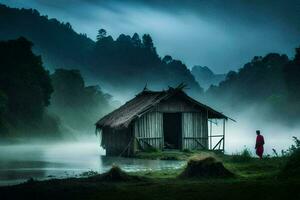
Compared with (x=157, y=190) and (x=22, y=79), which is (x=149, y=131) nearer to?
(x=157, y=190)

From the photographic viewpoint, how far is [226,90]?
494ft

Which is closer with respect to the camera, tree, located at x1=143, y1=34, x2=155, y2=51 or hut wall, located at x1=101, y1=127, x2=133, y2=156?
hut wall, located at x1=101, y1=127, x2=133, y2=156

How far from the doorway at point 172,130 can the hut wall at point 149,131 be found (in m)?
2.08

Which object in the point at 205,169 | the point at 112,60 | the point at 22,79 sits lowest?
the point at 205,169

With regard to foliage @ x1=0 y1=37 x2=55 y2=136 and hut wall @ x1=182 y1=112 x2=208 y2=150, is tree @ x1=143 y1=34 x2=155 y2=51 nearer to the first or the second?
foliage @ x1=0 y1=37 x2=55 y2=136

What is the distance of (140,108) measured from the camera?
36344mm

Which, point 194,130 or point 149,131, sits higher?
point 194,130

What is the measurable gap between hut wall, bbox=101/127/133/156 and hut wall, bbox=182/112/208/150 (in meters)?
4.31

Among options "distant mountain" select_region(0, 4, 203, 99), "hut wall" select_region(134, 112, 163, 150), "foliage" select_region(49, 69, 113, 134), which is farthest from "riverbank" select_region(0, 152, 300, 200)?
"distant mountain" select_region(0, 4, 203, 99)

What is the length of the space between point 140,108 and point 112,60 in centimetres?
15515

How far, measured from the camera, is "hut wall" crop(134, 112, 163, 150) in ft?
121

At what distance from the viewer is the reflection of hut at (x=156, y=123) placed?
1444 inches

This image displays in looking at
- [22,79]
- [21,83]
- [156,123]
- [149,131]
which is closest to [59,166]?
[149,131]

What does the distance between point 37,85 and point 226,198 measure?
6089 centimetres
